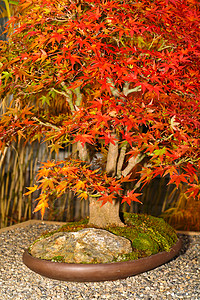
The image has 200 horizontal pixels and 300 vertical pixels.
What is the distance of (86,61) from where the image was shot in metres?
1.96

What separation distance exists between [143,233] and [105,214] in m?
0.27

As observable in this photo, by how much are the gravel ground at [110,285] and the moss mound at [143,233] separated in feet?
0.46

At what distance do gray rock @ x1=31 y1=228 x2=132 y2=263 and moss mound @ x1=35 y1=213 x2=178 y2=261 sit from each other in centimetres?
7

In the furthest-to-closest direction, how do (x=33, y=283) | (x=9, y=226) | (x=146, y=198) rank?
(x=146, y=198) → (x=9, y=226) → (x=33, y=283)

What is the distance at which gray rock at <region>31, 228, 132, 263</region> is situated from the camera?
2.04 metres

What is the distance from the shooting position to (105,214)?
7.93 feet

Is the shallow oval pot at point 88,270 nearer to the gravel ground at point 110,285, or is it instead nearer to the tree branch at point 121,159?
the gravel ground at point 110,285

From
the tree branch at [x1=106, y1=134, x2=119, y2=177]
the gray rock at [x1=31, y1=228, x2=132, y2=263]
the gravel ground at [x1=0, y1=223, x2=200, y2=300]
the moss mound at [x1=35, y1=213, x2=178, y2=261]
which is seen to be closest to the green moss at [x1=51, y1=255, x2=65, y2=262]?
the gray rock at [x1=31, y1=228, x2=132, y2=263]

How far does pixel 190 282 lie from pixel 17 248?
127 centimetres

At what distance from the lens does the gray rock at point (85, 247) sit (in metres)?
2.04

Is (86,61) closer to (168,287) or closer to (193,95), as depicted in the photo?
(193,95)

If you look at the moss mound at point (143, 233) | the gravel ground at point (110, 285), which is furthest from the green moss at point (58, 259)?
the moss mound at point (143, 233)

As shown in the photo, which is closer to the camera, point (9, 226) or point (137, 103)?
point (137, 103)

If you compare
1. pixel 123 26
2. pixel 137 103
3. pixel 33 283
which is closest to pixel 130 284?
pixel 33 283
